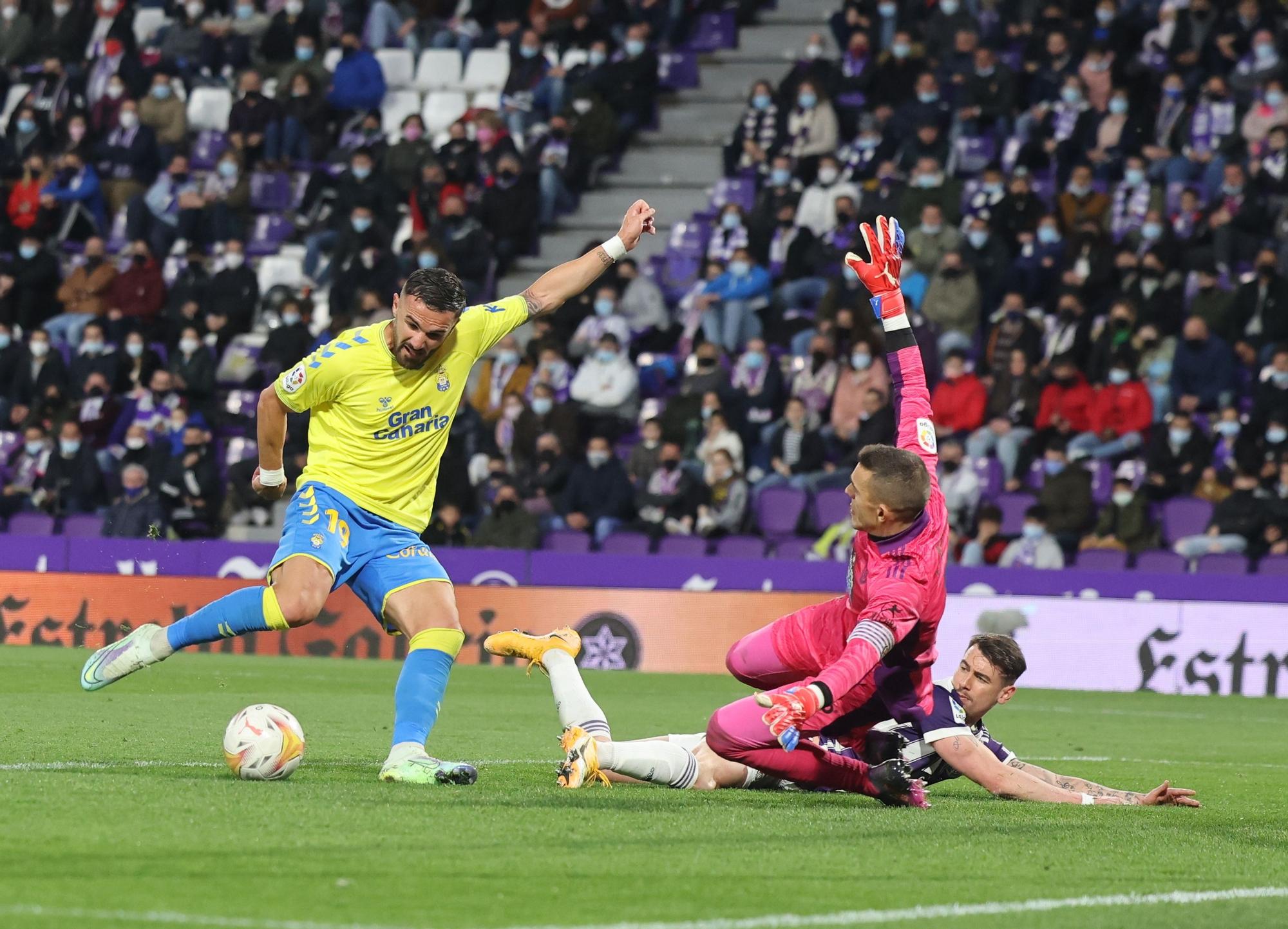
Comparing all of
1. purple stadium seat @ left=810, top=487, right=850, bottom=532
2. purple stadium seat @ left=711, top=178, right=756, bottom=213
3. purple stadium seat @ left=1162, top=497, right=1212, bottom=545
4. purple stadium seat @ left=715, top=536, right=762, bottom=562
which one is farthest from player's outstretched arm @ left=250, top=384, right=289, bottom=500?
purple stadium seat @ left=711, top=178, right=756, bottom=213

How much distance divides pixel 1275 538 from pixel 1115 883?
13162 mm

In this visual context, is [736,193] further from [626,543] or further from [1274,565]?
[1274,565]

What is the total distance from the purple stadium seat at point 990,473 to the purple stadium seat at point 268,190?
11039mm

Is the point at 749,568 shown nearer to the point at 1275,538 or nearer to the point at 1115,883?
the point at 1275,538

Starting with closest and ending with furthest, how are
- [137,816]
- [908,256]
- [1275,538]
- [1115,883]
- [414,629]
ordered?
1. [1115,883]
2. [137,816]
3. [414,629]
4. [1275,538]
5. [908,256]

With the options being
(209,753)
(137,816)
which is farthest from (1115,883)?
(209,753)

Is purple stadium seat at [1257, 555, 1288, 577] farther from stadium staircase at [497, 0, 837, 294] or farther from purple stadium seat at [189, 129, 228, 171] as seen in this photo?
purple stadium seat at [189, 129, 228, 171]

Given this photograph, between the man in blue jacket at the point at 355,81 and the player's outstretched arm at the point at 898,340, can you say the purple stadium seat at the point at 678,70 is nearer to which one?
the man in blue jacket at the point at 355,81

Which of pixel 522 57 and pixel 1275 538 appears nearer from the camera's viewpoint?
pixel 1275 538

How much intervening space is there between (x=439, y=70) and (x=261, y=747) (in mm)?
20883

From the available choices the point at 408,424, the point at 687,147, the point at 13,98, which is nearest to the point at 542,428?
the point at 687,147

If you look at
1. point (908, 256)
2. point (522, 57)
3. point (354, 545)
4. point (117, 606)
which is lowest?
point (117, 606)

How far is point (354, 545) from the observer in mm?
8352

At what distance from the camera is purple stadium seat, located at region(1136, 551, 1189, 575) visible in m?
18.5
